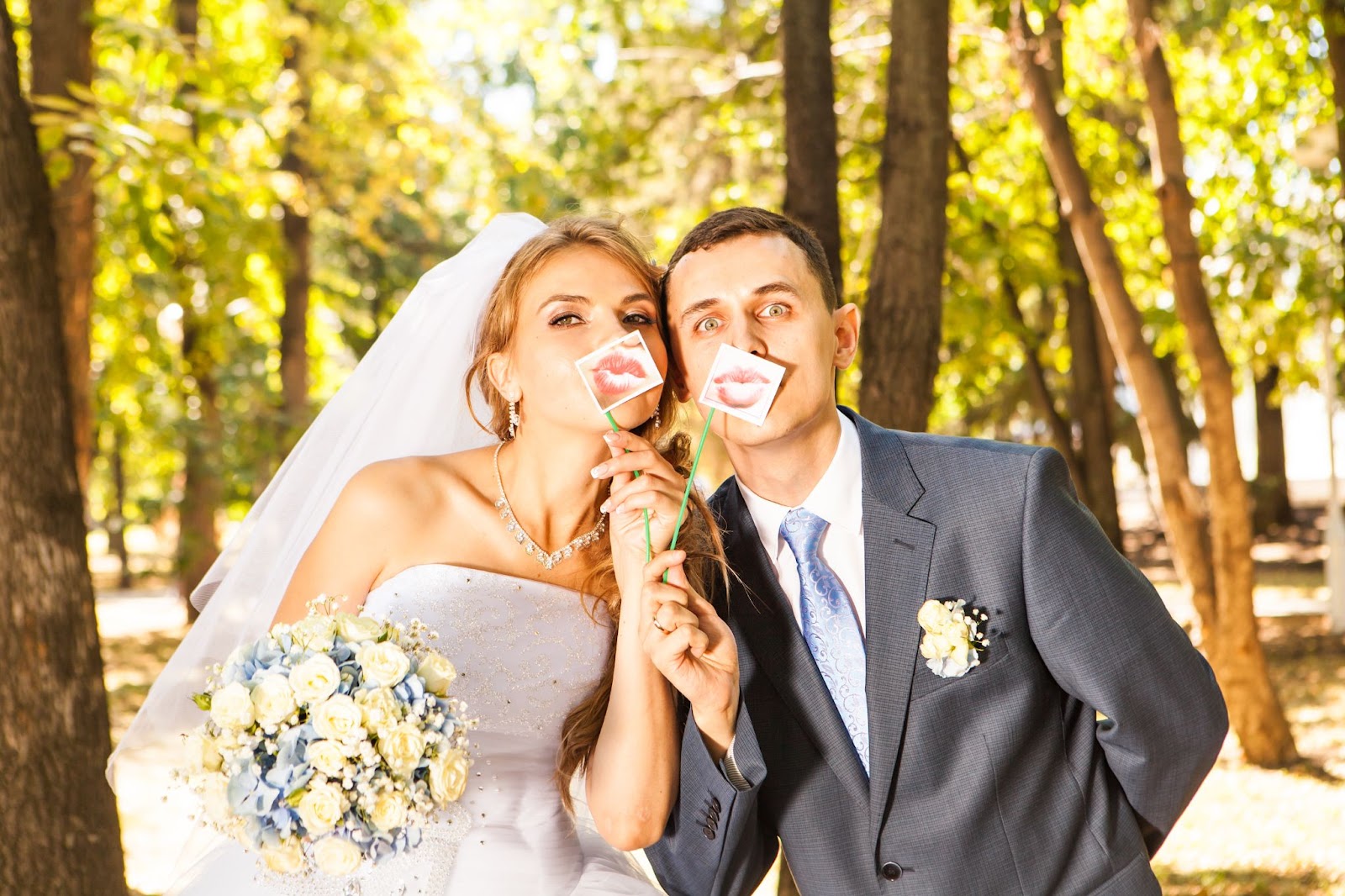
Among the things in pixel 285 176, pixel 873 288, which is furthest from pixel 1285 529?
pixel 873 288

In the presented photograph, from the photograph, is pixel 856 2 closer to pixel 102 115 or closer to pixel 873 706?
pixel 102 115

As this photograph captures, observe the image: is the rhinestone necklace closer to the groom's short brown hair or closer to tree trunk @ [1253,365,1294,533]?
the groom's short brown hair

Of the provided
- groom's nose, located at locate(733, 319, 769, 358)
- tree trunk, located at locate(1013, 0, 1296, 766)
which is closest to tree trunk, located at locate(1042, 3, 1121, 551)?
tree trunk, located at locate(1013, 0, 1296, 766)

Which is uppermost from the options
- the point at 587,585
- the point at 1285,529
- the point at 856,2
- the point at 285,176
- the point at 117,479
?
the point at 856,2

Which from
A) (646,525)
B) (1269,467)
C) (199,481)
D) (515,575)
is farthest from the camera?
(1269,467)

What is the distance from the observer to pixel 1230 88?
436 inches

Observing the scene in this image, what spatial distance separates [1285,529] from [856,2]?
1658 centimetres

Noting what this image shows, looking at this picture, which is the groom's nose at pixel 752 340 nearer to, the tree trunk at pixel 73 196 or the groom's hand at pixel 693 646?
the groom's hand at pixel 693 646

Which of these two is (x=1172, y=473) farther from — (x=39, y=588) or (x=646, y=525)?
(x=39, y=588)

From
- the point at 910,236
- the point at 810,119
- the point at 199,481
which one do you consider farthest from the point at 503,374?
the point at 199,481

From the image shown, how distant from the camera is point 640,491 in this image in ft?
9.05

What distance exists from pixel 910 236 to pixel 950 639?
92.8 inches

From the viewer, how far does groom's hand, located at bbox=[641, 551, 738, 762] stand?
2607 millimetres

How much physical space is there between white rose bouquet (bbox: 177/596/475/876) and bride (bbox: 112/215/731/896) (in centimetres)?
61
